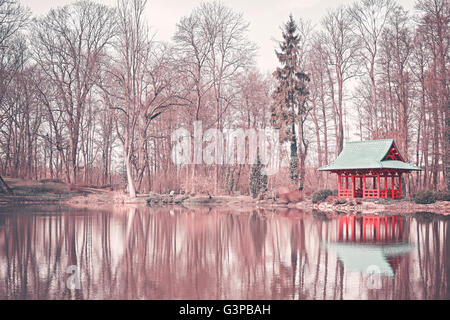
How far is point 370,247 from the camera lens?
12477 millimetres

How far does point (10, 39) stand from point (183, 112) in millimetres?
18102

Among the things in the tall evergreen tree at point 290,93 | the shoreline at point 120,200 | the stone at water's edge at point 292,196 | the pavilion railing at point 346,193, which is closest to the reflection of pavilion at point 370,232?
the shoreline at point 120,200

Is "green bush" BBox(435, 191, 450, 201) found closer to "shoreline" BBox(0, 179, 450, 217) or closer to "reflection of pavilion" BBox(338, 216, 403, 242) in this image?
"shoreline" BBox(0, 179, 450, 217)

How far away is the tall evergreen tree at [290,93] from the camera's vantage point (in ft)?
131

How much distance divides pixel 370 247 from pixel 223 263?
4.79 metres

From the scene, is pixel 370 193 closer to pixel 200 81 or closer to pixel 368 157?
pixel 368 157

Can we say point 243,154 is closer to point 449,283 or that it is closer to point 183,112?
point 183,112

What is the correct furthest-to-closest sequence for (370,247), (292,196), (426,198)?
(292,196), (426,198), (370,247)

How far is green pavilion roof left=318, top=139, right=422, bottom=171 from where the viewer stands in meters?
30.0

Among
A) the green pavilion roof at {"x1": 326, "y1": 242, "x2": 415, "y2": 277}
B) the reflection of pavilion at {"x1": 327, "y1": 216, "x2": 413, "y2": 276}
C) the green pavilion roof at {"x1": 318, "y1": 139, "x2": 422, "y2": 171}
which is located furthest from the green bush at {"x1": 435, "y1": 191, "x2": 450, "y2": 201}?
the green pavilion roof at {"x1": 326, "y1": 242, "x2": 415, "y2": 277}

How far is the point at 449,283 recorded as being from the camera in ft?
26.7

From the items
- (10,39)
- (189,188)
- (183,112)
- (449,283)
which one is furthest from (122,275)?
(183,112)

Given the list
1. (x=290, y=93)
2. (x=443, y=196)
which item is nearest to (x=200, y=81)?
(x=290, y=93)

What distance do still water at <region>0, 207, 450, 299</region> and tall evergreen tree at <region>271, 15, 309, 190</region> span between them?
78.7 feet
